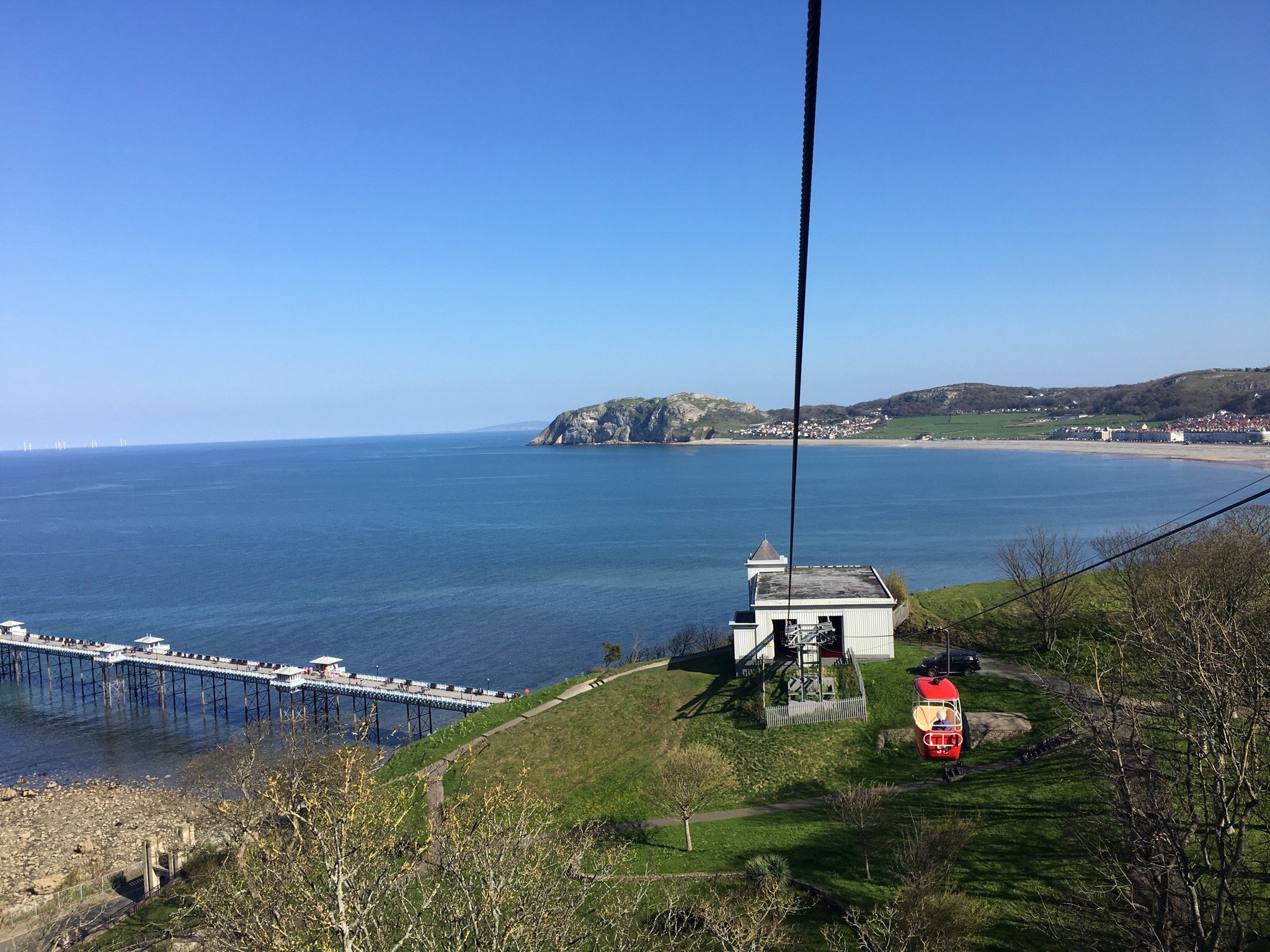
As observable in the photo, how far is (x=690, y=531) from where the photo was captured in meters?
111

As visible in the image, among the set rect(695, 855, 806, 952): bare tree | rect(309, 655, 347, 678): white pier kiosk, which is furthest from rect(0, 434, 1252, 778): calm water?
rect(695, 855, 806, 952): bare tree

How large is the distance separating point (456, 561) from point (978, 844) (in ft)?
261

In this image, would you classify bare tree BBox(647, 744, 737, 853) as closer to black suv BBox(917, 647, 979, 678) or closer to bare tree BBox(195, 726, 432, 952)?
bare tree BBox(195, 726, 432, 952)

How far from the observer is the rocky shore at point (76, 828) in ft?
113

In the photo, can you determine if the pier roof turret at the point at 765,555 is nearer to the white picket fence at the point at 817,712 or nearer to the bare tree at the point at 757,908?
the white picket fence at the point at 817,712

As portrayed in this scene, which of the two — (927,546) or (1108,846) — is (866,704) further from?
(927,546)

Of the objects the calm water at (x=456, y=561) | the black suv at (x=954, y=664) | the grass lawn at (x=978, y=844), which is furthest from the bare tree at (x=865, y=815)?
the calm water at (x=456, y=561)

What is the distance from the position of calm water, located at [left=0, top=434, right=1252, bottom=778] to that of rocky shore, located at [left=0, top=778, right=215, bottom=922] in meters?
4.13

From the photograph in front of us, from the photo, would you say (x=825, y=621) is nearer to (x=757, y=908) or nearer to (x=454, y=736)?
(x=454, y=736)

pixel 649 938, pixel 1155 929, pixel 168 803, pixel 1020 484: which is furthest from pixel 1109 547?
pixel 1020 484

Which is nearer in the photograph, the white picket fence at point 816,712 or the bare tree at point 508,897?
the bare tree at point 508,897

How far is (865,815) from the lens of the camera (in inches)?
856

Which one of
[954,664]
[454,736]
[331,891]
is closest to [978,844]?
[954,664]

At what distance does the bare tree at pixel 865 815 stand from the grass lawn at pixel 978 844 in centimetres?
30
